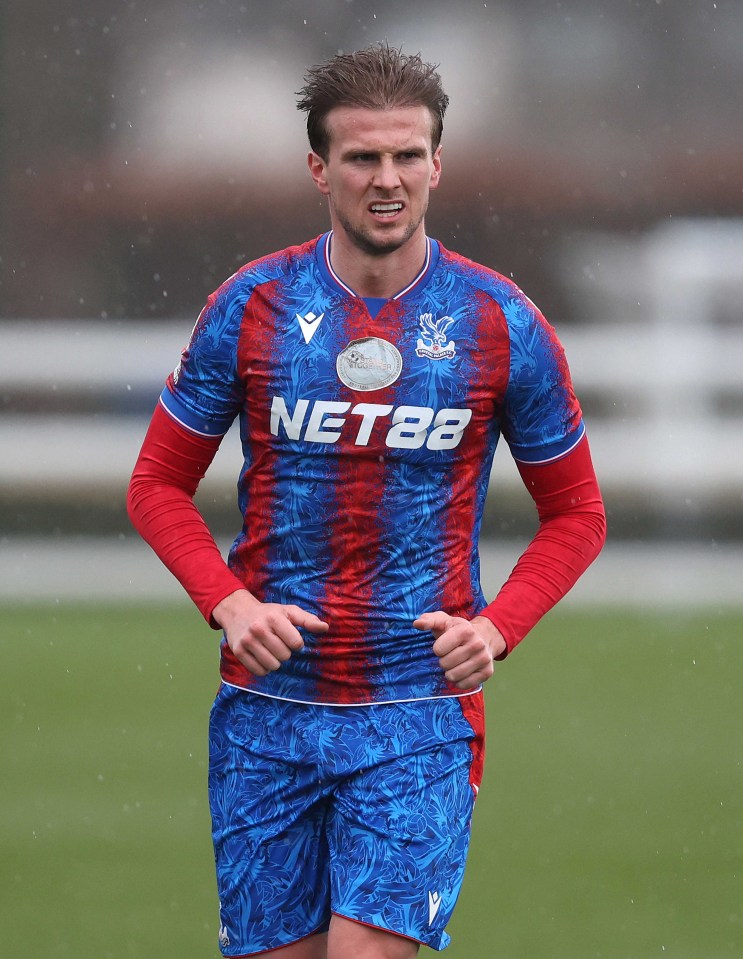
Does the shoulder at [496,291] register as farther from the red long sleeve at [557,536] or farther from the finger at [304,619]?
the finger at [304,619]

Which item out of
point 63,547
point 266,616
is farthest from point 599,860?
point 63,547

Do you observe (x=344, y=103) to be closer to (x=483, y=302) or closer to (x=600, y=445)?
(x=483, y=302)

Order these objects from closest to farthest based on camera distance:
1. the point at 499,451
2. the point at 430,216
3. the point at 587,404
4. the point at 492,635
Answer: the point at 492,635 → the point at 499,451 → the point at 587,404 → the point at 430,216

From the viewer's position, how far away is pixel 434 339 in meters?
2.50

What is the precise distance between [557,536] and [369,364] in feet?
1.35

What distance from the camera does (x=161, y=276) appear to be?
51.6 ft

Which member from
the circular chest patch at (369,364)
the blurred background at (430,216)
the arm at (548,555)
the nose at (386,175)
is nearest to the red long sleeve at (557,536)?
the arm at (548,555)

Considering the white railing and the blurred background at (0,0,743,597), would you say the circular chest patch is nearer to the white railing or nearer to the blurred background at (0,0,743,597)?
the blurred background at (0,0,743,597)

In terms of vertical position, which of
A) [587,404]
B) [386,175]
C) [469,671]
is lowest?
→ [587,404]

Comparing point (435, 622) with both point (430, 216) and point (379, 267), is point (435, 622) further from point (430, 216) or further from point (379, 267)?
point (430, 216)

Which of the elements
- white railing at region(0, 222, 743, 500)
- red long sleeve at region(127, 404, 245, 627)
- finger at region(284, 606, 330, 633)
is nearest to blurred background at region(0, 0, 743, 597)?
white railing at region(0, 222, 743, 500)

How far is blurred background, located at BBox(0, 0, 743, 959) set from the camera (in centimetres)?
453

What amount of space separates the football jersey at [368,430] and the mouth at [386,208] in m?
0.13

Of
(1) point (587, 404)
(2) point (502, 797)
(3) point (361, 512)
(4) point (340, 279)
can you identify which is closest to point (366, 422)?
(3) point (361, 512)
